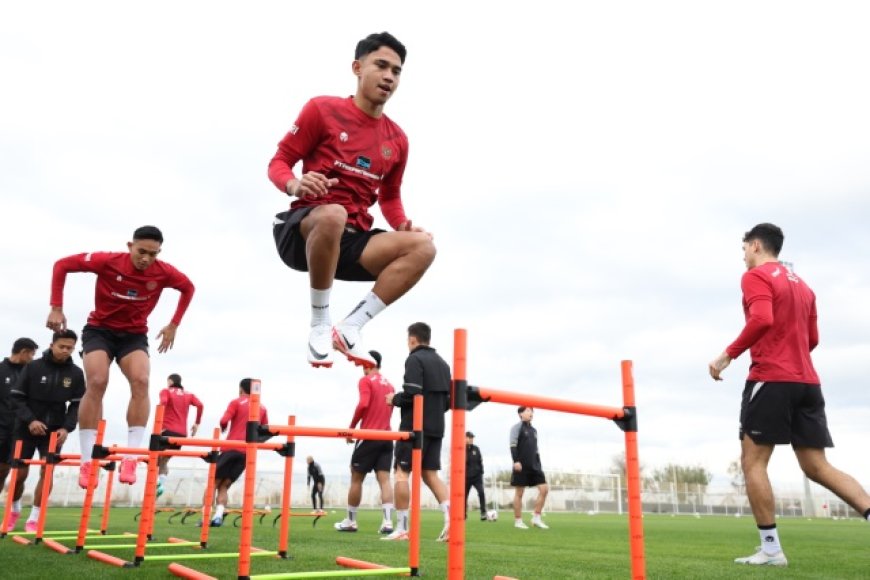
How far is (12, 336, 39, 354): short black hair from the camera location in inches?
388

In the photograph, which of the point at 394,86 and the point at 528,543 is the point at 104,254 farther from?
the point at 528,543

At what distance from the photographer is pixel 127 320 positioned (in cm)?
636

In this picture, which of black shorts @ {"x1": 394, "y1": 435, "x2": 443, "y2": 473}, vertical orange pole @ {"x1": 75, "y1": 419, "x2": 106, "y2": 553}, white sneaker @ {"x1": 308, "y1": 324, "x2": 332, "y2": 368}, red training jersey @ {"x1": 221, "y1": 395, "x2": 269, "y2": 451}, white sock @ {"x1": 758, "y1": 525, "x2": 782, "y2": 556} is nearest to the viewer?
white sneaker @ {"x1": 308, "y1": 324, "x2": 332, "y2": 368}

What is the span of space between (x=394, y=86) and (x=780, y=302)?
12.4 feet

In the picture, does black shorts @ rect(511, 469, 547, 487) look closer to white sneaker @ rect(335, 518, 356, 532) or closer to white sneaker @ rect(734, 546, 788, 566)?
white sneaker @ rect(335, 518, 356, 532)

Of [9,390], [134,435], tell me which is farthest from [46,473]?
[9,390]

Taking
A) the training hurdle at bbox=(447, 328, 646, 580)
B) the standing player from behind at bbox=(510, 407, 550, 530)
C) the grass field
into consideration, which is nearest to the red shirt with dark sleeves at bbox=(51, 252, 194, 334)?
the grass field

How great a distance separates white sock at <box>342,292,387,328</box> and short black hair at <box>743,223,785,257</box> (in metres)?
3.84

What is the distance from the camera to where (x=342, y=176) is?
403cm

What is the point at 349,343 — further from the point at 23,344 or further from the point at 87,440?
the point at 23,344

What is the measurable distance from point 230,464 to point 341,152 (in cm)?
811

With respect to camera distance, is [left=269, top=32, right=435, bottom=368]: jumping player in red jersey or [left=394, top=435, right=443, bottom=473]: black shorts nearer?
[left=269, top=32, right=435, bottom=368]: jumping player in red jersey

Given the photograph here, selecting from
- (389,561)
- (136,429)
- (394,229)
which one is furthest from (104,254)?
(389,561)

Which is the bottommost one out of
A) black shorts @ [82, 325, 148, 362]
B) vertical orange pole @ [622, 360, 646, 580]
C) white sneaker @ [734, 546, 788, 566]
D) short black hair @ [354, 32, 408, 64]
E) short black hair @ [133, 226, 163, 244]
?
white sneaker @ [734, 546, 788, 566]
